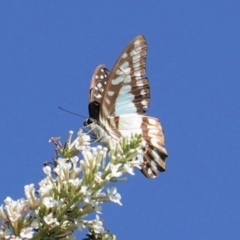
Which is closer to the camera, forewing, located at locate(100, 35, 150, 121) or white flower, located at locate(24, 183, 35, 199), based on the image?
white flower, located at locate(24, 183, 35, 199)

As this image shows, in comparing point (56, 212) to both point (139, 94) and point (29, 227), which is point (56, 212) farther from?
point (139, 94)

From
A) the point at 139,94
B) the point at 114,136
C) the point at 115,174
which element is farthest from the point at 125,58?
the point at 115,174

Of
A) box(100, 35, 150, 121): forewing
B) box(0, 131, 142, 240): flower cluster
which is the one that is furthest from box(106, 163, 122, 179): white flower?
box(100, 35, 150, 121): forewing

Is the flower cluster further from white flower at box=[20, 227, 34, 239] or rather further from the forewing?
the forewing

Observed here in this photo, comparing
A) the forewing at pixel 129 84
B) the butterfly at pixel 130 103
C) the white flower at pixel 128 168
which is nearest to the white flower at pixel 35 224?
the white flower at pixel 128 168

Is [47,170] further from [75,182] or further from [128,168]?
[128,168]

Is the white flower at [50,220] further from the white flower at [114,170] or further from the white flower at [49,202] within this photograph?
the white flower at [114,170]
